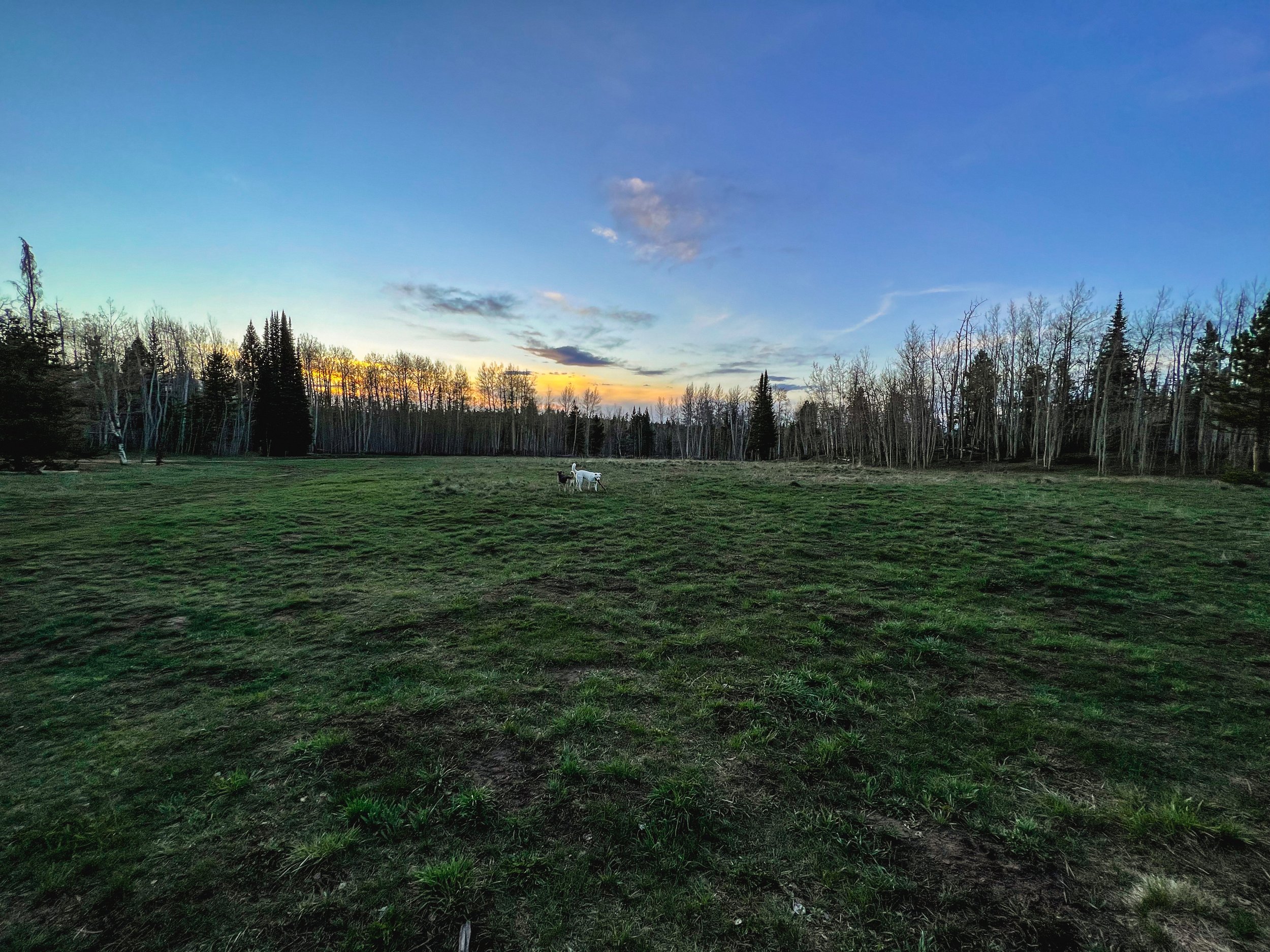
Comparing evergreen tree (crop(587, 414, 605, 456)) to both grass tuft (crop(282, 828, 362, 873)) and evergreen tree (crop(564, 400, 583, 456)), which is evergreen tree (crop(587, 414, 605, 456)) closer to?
evergreen tree (crop(564, 400, 583, 456))

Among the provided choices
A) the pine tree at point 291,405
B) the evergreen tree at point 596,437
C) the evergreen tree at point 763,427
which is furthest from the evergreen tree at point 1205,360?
the pine tree at point 291,405

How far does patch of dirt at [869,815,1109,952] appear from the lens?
316 centimetres

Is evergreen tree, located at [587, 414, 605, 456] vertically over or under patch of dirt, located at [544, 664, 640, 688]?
over

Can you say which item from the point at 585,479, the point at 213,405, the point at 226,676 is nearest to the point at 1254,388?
the point at 585,479

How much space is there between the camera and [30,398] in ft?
62.4

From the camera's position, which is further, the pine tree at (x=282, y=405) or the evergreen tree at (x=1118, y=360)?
the pine tree at (x=282, y=405)

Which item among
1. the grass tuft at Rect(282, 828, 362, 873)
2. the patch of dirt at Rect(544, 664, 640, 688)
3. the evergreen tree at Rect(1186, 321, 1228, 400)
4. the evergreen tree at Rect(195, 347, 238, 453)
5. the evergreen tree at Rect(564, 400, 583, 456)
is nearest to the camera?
the grass tuft at Rect(282, 828, 362, 873)

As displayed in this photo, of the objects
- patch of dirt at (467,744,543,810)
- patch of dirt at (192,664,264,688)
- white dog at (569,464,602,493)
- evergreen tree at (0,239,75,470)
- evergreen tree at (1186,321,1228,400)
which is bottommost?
patch of dirt at (467,744,543,810)

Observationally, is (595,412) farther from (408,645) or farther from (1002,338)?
(408,645)

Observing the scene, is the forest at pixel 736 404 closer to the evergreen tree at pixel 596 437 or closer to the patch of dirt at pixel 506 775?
the evergreen tree at pixel 596 437

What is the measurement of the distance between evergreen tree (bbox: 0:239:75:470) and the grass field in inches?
462

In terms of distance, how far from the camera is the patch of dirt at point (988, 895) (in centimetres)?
316

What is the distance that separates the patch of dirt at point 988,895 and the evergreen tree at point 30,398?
31004 mm

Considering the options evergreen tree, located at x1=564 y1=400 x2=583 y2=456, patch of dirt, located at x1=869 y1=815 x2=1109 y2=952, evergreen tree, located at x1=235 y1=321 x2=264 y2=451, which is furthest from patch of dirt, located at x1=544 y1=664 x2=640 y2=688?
evergreen tree, located at x1=564 y1=400 x2=583 y2=456
